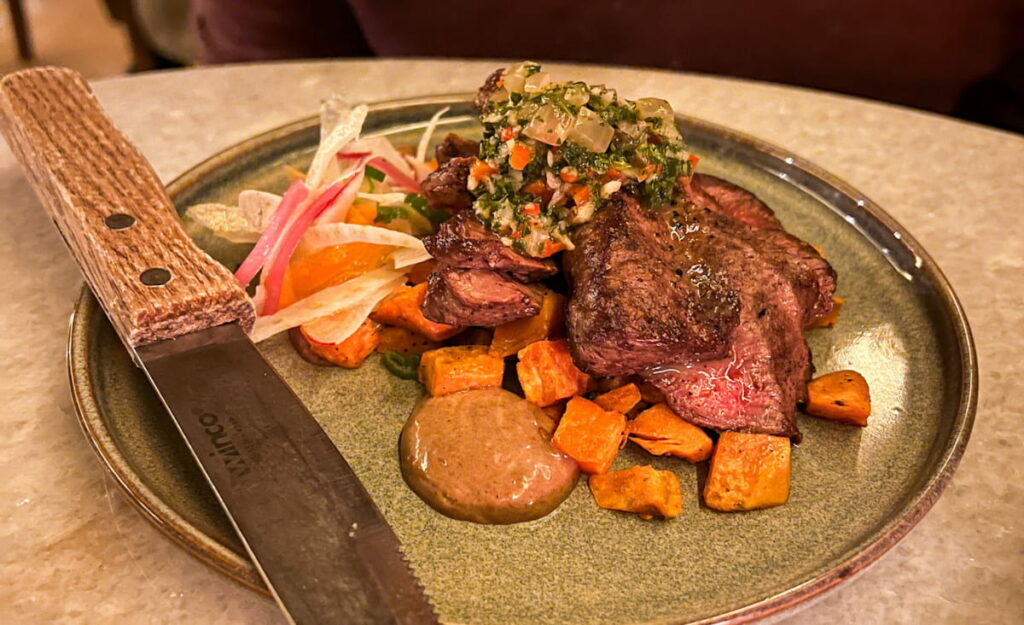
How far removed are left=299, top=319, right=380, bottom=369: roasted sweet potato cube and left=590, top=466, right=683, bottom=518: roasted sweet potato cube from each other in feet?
2.14

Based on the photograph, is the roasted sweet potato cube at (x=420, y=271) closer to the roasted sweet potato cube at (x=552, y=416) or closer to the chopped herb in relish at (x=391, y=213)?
the chopped herb in relish at (x=391, y=213)

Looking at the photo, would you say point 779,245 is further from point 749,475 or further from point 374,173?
point 374,173

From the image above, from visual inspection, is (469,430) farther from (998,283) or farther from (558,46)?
(558,46)

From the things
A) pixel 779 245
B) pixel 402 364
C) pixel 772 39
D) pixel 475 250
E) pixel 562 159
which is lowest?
pixel 402 364

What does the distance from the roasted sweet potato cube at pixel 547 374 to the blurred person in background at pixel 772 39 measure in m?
2.55

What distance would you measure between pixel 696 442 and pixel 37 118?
1780 mm

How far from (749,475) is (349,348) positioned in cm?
93

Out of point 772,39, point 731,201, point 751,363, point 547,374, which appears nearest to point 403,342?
point 547,374

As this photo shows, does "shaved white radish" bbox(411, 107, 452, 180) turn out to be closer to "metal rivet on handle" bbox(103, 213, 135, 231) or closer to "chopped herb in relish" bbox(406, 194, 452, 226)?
"chopped herb in relish" bbox(406, 194, 452, 226)

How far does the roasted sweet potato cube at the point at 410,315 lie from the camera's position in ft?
7.00

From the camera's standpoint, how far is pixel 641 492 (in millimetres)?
1763

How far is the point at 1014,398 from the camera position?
7.38ft

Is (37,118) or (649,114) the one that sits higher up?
(649,114)

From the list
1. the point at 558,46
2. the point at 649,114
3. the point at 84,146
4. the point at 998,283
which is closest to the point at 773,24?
the point at 558,46
